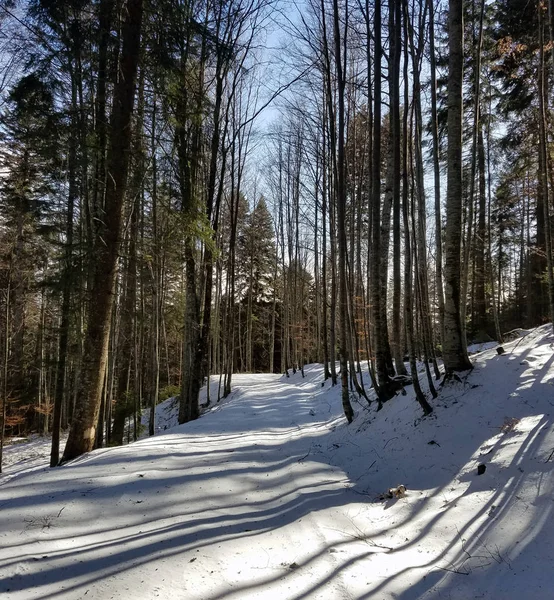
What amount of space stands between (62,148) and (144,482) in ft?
16.4

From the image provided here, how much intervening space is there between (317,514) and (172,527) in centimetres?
143

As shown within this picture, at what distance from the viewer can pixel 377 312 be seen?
7.69 metres

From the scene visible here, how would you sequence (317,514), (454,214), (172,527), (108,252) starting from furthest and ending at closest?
(454,214) < (108,252) < (317,514) < (172,527)

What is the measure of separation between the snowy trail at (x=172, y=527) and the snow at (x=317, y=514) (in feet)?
0.05

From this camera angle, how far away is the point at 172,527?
10.3ft

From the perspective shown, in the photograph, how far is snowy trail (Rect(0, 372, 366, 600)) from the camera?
96.2 inches

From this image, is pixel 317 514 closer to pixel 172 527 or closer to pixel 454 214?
pixel 172 527

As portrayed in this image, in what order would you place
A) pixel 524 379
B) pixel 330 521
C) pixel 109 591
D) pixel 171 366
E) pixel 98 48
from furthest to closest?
pixel 171 366 → pixel 98 48 → pixel 524 379 → pixel 330 521 → pixel 109 591

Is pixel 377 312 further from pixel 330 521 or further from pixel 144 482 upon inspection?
pixel 144 482

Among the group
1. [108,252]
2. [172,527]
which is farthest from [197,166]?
[172,527]

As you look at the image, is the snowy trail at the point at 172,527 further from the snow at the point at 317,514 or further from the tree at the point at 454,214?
the tree at the point at 454,214

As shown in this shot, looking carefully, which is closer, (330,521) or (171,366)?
(330,521)

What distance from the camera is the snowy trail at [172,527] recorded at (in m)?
2.44

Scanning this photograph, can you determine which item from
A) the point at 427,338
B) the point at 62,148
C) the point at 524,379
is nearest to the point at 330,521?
the point at 524,379
